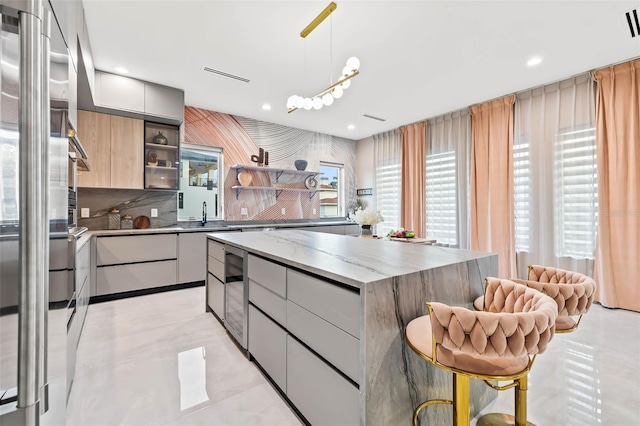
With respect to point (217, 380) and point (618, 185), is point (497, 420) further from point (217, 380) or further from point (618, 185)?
point (618, 185)

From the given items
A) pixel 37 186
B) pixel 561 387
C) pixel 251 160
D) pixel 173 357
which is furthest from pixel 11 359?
pixel 251 160

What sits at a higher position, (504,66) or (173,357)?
(504,66)

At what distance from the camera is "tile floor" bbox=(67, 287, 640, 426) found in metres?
1.58

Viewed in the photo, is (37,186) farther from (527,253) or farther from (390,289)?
(527,253)

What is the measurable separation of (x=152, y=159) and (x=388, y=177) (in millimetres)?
4346

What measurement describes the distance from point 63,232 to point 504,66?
4.22 meters

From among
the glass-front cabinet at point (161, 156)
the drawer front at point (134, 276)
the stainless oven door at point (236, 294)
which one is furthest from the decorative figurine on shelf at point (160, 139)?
the stainless oven door at point (236, 294)

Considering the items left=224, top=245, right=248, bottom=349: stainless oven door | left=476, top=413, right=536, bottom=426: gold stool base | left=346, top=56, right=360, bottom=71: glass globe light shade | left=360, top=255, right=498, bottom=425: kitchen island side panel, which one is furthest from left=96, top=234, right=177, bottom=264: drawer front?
left=476, top=413, right=536, bottom=426: gold stool base

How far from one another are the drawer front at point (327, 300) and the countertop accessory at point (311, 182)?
14.6 ft

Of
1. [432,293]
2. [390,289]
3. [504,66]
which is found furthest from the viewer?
[504,66]

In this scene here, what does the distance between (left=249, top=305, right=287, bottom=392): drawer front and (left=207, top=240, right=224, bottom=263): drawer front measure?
79cm

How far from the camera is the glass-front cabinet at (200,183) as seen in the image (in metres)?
4.64

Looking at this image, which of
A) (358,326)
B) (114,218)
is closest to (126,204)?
(114,218)

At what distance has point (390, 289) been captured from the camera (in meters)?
1.18
